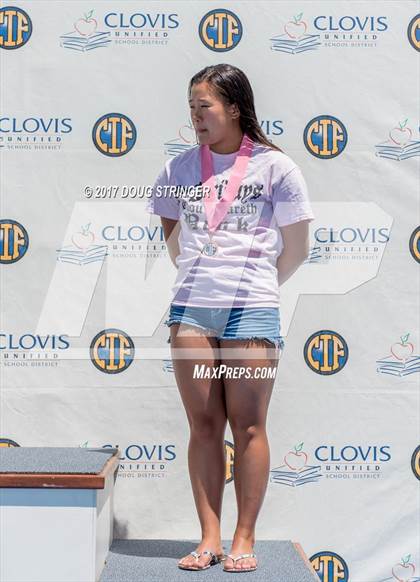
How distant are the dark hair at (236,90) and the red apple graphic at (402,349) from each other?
2.55ft

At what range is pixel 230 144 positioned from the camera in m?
2.09

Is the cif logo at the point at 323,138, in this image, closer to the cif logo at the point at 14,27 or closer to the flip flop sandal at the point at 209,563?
the cif logo at the point at 14,27

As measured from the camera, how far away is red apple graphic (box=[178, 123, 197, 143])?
98.3 inches

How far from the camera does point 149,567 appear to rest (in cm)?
207

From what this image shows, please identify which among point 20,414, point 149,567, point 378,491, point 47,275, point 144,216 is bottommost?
point 149,567

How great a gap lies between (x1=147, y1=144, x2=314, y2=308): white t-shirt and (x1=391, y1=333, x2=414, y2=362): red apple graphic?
602 millimetres

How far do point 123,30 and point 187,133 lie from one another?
38cm

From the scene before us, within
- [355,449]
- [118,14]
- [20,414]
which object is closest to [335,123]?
[118,14]

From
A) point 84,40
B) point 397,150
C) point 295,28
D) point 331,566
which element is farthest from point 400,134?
point 331,566

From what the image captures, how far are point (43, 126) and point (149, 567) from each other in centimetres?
134

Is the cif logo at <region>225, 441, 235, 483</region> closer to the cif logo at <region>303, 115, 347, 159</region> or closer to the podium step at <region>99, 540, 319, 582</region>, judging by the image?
the podium step at <region>99, 540, 319, 582</region>

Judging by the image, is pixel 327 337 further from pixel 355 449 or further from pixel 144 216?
pixel 144 216

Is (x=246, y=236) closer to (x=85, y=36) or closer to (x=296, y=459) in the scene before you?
(x=296, y=459)

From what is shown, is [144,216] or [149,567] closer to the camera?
[149,567]
